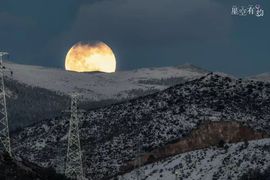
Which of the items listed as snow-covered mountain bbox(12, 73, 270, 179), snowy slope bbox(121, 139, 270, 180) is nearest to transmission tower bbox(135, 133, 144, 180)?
snowy slope bbox(121, 139, 270, 180)

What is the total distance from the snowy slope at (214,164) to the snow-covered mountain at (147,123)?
15.4 meters

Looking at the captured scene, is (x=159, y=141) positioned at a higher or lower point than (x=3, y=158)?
lower

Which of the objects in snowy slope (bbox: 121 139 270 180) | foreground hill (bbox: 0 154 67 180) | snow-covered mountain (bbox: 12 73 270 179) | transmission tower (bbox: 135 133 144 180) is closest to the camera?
foreground hill (bbox: 0 154 67 180)

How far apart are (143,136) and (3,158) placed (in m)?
94.3

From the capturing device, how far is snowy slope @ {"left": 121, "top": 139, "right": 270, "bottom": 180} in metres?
102

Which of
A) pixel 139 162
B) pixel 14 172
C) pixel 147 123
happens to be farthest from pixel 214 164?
pixel 14 172

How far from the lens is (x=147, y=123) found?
15875 cm

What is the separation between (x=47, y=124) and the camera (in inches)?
7589

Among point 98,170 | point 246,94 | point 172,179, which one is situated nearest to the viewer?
point 172,179

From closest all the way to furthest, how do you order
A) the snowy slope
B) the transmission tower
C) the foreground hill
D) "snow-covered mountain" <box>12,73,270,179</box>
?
the foreground hill → the snowy slope → the transmission tower → "snow-covered mountain" <box>12,73,270,179</box>

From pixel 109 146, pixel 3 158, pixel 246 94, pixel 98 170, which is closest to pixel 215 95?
pixel 246 94

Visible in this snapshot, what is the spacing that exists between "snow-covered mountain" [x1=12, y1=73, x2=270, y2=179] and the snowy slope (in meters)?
15.4

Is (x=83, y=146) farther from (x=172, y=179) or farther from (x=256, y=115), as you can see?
(x=172, y=179)

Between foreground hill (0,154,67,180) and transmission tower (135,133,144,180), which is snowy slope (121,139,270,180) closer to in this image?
transmission tower (135,133,144,180)
